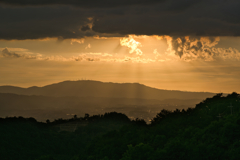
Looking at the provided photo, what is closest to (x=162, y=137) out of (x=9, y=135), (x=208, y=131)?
(x=208, y=131)

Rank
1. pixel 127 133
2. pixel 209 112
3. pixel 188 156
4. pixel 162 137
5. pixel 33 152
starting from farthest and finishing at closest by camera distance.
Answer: pixel 33 152 → pixel 209 112 → pixel 127 133 → pixel 162 137 → pixel 188 156

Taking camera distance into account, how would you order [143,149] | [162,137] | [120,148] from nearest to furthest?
[143,149]
[162,137]
[120,148]

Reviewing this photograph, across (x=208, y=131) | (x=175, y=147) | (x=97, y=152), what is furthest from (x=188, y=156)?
(x=97, y=152)

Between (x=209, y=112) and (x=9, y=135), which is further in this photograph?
(x=9, y=135)

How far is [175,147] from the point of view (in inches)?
2506

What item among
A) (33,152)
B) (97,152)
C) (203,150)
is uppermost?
(203,150)

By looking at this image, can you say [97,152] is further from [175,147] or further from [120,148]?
[175,147]

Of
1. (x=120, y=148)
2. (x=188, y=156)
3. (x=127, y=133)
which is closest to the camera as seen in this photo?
(x=188, y=156)

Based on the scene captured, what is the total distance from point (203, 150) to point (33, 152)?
141 metres

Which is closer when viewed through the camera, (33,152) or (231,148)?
(231,148)

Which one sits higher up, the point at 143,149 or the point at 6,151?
the point at 143,149

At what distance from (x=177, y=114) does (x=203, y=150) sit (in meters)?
63.5

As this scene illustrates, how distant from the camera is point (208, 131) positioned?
3046 inches

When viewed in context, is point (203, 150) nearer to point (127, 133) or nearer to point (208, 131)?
point (208, 131)
